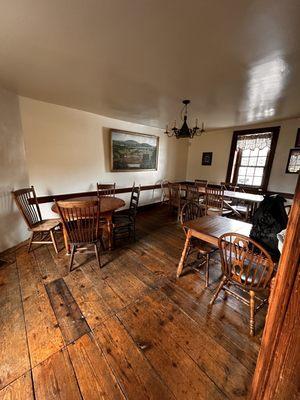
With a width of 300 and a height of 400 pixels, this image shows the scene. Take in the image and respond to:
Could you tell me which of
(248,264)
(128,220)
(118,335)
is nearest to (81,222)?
(128,220)

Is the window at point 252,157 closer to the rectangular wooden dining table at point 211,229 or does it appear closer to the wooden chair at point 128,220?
the rectangular wooden dining table at point 211,229

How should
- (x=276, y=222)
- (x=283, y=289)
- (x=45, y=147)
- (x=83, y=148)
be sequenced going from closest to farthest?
(x=283, y=289)
(x=276, y=222)
(x=45, y=147)
(x=83, y=148)

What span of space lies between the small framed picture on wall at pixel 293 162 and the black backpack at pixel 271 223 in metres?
3.08

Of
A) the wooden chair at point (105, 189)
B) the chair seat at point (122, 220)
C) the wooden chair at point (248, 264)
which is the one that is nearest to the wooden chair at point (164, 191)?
the wooden chair at point (105, 189)

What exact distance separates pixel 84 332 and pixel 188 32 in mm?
2467

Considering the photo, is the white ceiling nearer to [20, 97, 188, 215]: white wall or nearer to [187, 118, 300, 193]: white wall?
[20, 97, 188, 215]: white wall

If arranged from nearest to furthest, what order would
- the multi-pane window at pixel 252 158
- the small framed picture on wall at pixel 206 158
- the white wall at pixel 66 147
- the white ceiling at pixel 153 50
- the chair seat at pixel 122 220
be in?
the white ceiling at pixel 153 50 → the chair seat at pixel 122 220 → the white wall at pixel 66 147 → the multi-pane window at pixel 252 158 → the small framed picture on wall at pixel 206 158

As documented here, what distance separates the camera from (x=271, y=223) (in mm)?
1399

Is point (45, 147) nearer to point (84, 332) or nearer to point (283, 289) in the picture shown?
point (84, 332)

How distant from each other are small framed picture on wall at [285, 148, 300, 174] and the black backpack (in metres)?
3.08

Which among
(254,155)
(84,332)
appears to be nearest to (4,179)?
(84,332)

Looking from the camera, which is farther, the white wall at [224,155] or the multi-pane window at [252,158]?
the multi-pane window at [252,158]

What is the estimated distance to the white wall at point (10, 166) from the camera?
7.79 feet

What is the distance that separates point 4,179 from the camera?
240cm
